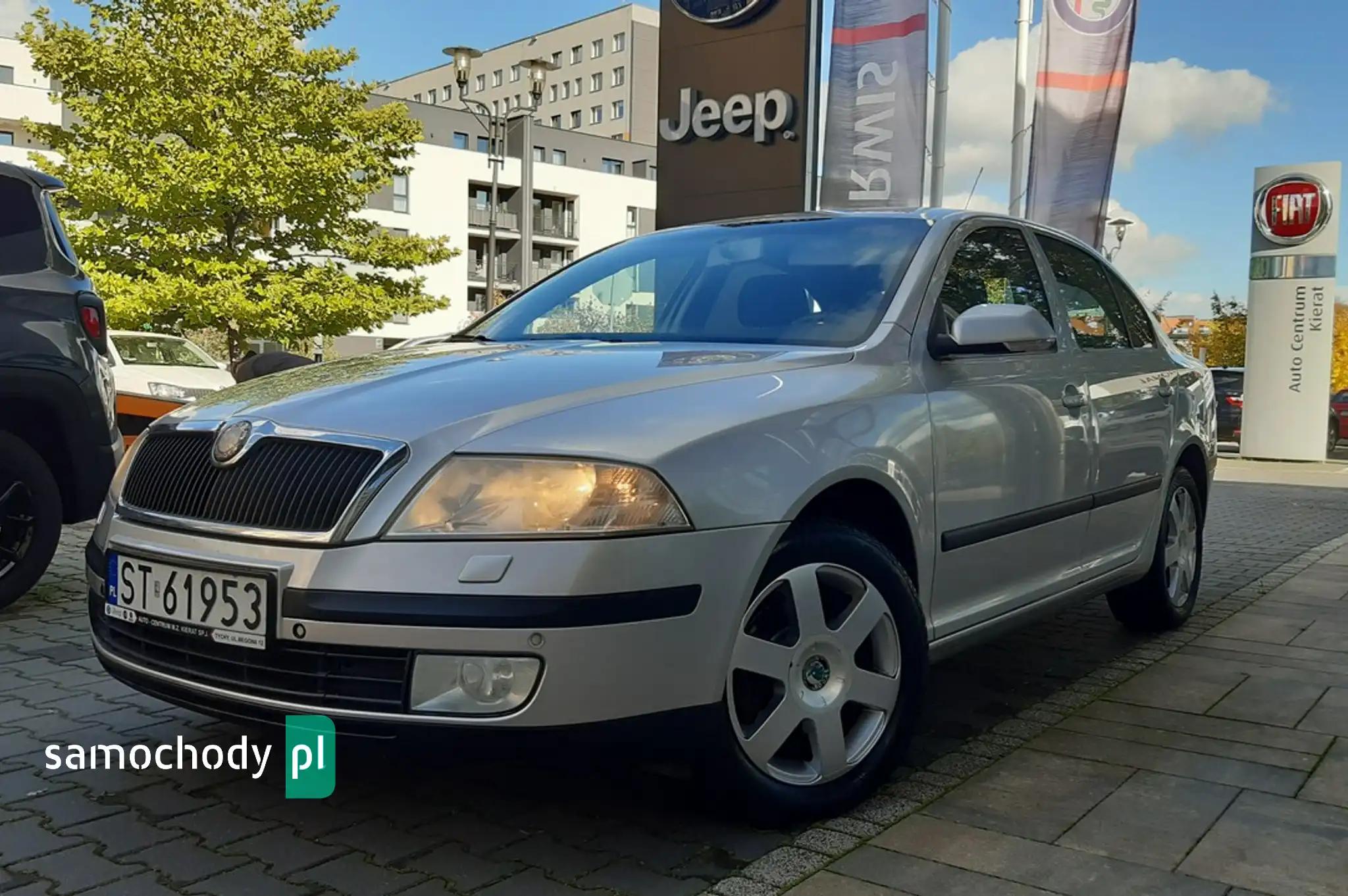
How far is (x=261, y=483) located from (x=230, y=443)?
17 centimetres

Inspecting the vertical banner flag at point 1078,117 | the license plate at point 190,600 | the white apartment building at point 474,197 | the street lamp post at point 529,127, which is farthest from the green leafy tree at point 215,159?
the white apartment building at point 474,197

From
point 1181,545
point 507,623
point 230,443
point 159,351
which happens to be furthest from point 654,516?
point 159,351

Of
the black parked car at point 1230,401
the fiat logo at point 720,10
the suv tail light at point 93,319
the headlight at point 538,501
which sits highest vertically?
the fiat logo at point 720,10

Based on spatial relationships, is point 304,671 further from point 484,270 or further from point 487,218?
point 484,270

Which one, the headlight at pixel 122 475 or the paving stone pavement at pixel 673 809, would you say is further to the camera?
the headlight at pixel 122 475

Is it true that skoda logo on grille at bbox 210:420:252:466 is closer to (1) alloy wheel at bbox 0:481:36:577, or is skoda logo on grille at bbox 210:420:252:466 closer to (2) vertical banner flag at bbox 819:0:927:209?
(1) alloy wheel at bbox 0:481:36:577

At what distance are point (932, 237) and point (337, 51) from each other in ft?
70.0

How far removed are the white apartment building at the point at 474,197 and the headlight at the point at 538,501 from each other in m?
51.0

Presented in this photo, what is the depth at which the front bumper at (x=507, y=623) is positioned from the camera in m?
2.51

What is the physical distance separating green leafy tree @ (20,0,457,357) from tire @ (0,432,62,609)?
1688 cm

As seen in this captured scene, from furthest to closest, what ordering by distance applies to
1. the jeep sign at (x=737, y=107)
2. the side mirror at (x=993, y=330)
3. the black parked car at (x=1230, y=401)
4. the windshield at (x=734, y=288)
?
1. the black parked car at (x=1230, y=401)
2. the jeep sign at (x=737, y=107)
3. the windshield at (x=734, y=288)
4. the side mirror at (x=993, y=330)

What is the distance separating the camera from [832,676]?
10.0 ft

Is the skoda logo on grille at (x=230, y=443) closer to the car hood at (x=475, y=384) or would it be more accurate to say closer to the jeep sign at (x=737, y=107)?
the car hood at (x=475, y=384)

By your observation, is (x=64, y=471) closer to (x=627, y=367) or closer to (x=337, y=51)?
(x=627, y=367)
